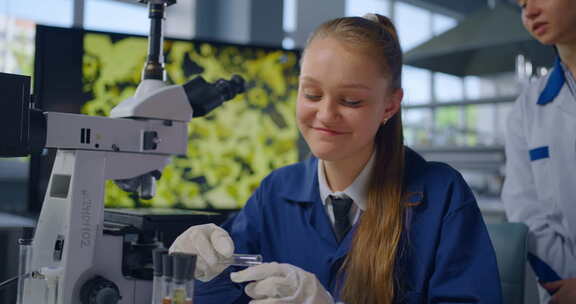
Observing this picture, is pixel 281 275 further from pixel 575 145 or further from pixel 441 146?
pixel 441 146

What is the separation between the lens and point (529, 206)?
5.12ft

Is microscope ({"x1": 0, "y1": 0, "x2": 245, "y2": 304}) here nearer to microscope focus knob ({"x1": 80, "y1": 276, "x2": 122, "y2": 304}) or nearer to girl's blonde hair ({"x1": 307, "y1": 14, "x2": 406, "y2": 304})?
microscope focus knob ({"x1": 80, "y1": 276, "x2": 122, "y2": 304})

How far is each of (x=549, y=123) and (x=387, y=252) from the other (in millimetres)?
841

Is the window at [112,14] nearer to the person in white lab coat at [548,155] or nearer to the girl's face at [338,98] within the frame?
the person in white lab coat at [548,155]

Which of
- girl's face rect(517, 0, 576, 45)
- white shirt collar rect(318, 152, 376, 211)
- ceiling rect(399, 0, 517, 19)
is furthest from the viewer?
ceiling rect(399, 0, 517, 19)

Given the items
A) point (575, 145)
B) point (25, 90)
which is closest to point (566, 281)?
point (575, 145)

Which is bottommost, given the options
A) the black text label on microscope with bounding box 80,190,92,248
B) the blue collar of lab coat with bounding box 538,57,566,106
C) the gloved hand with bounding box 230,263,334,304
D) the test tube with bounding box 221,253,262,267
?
the gloved hand with bounding box 230,263,334,304

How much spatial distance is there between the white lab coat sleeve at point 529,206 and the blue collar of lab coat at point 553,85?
4 centimetres

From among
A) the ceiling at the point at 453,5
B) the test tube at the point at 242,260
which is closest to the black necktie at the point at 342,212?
the test tube at the point at 242,260

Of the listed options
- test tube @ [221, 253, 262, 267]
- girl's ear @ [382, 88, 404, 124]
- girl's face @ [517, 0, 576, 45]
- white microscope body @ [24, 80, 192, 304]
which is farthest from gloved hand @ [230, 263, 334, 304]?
girl's face @ [517, 0, 576, 45]

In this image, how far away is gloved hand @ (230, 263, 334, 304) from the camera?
0.78m

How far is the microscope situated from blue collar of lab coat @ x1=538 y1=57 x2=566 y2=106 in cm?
106

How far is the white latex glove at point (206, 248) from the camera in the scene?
85cm

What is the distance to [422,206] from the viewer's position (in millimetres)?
1062
